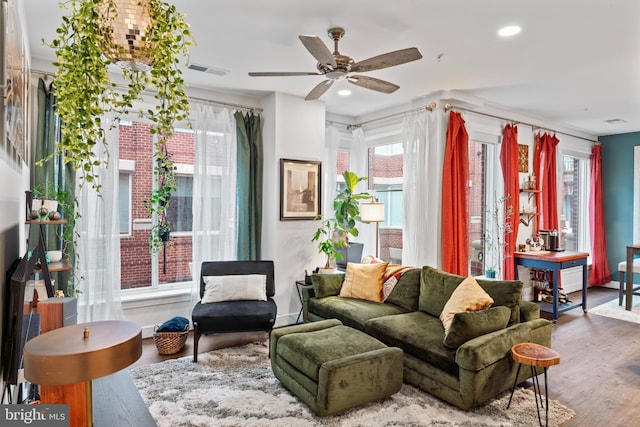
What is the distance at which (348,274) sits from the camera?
162 inches

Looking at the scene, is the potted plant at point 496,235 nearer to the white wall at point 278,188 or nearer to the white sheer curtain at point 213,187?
the white wall at point 278,188

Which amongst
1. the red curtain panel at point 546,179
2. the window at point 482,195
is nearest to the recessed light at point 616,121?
the red curtain panel at point 546,179

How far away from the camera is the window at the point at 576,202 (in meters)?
6.89

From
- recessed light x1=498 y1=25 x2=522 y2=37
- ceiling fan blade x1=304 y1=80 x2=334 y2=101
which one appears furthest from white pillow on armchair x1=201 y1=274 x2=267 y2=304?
recessed light x1=498 y1=25 x2=522 y2=37

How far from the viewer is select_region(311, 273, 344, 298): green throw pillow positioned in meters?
4.07

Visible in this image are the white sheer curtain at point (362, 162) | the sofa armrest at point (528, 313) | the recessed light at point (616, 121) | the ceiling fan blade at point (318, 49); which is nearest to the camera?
the ceiling fan blade at point (318, 49)

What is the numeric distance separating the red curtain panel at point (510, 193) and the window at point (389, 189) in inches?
54.8

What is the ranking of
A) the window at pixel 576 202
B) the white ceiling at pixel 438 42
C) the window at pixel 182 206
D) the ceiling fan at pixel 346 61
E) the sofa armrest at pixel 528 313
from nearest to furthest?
the ceiling fan at pixel 346 61 < the white ceiling at pixel 438 42 < the sofa armrest at pixel 528 313 < the window at pixel 182 206 < the window at pixel 576 202

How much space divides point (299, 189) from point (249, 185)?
60 cm

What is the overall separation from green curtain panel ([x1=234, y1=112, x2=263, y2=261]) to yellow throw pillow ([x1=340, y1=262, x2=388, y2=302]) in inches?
49.6

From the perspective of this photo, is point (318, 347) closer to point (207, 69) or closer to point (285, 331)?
point (285, 331)

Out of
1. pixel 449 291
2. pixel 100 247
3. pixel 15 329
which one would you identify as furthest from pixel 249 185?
pixel 15 329

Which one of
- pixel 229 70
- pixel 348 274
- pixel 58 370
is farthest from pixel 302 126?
pixel 58 370

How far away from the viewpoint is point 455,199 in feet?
15.1
